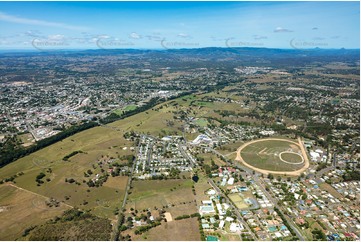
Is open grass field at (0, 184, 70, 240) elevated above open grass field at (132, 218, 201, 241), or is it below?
below

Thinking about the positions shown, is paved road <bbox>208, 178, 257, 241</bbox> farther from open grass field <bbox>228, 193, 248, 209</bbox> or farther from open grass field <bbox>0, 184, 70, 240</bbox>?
open grass field <bbox>0, 184, 70, 240</bbox>

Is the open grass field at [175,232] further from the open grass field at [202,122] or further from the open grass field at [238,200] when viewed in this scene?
the open grass field at [202,122]

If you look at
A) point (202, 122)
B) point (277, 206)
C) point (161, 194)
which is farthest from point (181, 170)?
point (202, 122)

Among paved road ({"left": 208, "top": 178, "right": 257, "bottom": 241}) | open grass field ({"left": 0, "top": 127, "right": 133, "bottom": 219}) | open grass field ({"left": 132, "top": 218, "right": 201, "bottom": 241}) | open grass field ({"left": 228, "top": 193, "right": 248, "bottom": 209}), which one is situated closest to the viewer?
open grass field ({"left": 132, "top": 218, "right": 201, "bottom": 241})

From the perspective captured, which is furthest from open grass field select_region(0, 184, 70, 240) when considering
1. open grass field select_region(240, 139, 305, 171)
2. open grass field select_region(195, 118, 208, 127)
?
open grass field select_region(195, 118, 208, 127)

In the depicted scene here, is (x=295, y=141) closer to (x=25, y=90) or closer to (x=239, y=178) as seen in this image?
(x=239, y=178)
